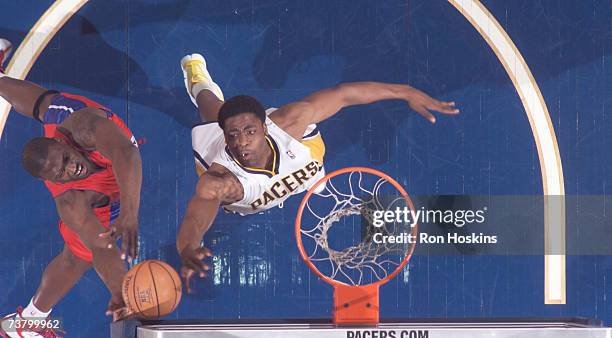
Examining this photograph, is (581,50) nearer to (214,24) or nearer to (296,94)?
(296,94)

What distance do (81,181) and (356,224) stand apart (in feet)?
6.74

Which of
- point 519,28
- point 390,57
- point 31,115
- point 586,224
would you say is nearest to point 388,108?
point 390,57

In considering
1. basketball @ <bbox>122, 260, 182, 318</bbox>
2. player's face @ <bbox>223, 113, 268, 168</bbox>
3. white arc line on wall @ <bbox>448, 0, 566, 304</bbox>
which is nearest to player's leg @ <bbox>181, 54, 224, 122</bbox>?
player's face @ <bbox>223, 113, 268, 168</bbox>

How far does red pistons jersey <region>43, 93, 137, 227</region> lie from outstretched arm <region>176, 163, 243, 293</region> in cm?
54

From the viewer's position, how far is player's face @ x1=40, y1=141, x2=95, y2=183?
19.7 ft

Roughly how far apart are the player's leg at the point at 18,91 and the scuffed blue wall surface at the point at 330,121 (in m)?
0.08

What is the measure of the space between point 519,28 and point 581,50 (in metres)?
0.50

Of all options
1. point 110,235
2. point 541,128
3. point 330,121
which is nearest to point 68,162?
point 110,235

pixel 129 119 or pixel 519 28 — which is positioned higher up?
pixel 519 28

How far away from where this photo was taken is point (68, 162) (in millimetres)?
6012

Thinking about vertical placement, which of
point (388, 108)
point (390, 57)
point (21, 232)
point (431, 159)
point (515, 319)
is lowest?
point (515, 319)

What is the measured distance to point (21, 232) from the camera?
611cm

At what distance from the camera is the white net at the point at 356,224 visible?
6164mm

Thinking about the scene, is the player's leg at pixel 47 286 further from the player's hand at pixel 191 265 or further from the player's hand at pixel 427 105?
the player's hand at pixel 427 105
